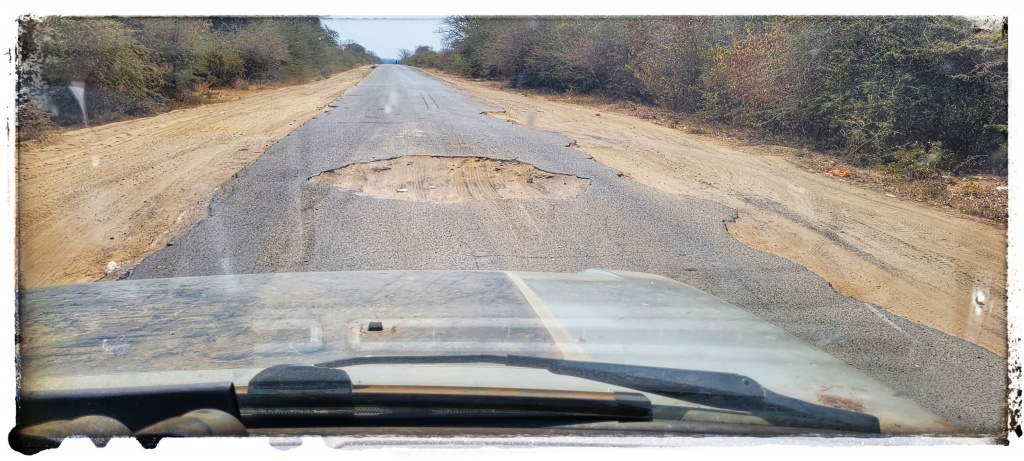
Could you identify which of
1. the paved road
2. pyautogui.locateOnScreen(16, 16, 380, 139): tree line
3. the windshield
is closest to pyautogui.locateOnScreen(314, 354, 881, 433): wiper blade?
the windshield

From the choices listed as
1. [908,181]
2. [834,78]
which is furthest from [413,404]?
[834,78]

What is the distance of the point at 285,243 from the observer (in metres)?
5.71

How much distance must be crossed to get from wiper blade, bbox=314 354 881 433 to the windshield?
0.01 m

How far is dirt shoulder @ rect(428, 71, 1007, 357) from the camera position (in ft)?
16.6

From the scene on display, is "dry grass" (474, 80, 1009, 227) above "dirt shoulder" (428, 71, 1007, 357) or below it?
above

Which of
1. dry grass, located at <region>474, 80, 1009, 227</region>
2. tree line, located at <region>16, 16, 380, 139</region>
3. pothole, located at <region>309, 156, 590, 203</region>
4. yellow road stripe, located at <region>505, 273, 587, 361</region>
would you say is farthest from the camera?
dry grass, located at <region>474, 80, 1009, 227</region>

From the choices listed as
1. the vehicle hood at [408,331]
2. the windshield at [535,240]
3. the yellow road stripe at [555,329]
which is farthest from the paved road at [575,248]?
the yellow road stripe at [555,329]

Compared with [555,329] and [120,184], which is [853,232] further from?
[120,184]

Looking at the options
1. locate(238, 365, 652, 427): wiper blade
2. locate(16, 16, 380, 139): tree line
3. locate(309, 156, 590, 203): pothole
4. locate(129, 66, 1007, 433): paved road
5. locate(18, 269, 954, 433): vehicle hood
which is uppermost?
locate(16, 16, 380, 139): tree line

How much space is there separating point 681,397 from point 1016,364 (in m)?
1.41

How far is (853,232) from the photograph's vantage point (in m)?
6.96

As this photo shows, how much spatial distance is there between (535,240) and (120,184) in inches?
197

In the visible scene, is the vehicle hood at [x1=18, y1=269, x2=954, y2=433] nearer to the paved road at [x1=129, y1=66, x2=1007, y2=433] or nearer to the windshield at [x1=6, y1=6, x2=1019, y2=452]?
the windshield at [x1=6, y1=6, x2=1019, y2=452]

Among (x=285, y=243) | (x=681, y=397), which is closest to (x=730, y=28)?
(x=285, y=243)
